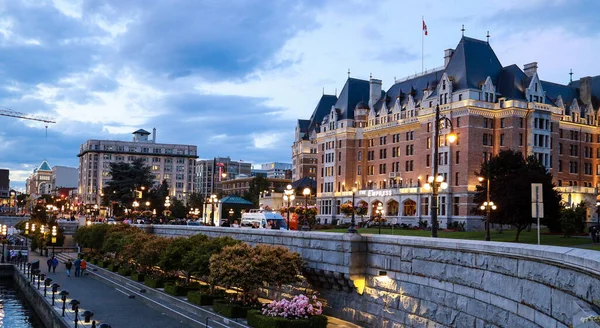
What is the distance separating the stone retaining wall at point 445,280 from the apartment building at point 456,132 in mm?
52984

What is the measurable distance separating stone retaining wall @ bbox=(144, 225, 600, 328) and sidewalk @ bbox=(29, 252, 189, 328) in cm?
834

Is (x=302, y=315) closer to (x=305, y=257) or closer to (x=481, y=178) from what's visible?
(x=305, y=257)

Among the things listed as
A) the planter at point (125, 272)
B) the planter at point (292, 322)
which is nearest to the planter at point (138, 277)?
the planter at point (125, 272)

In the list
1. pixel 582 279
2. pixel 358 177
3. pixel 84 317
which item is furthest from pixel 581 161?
pixel 582 279

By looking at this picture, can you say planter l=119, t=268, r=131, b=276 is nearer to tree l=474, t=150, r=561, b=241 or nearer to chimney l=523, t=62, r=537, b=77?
tree l=474, t=150, r=561, b=241

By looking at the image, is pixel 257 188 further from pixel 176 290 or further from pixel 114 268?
Result: pixel 176 290

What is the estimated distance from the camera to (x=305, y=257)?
33.1 m

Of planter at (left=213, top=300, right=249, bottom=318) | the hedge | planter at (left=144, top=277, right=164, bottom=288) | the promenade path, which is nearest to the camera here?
planter at (left=213, top=300, right=249, bottom=318)

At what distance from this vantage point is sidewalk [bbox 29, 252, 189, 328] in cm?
3292

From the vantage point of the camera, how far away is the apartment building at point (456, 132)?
8350 centimetres

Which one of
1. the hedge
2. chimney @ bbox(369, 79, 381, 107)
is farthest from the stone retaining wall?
chimney @ bbox(369, 79, 381, 107)

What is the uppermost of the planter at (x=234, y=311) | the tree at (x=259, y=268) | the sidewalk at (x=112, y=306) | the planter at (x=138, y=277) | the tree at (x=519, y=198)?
the tree at (x=519, y=198)

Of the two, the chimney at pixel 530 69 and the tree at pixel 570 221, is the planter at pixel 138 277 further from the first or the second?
the chimney at pixel 530 69

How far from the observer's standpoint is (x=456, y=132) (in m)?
83.1
